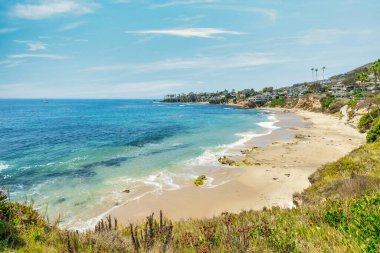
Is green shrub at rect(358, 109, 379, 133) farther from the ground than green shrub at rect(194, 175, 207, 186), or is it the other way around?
green shrub at rect(358, 109, 379, 133)

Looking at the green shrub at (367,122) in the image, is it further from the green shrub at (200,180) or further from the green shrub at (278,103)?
the green shrub at (278,103)

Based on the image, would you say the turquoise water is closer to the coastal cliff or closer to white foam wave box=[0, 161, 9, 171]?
white foam wave box=[0, 161, 9, 171]

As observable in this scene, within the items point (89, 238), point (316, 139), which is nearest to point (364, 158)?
point (89, 238)

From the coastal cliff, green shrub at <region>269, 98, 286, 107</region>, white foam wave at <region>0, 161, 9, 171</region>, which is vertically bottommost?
white foam wave at <region>0, 161, 9, 171</region>

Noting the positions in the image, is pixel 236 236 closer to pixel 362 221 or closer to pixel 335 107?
pixel 362 221

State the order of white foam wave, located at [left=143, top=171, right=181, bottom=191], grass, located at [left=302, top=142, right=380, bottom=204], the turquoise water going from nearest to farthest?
grass, located at [left=302, top=142, right=380, bottom=204] < the turquoise water < white foam wave, located at [left=143, top=171, right=181, bottom=191]

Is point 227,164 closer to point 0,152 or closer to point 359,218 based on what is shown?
point 359,218

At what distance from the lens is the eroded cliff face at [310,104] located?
104 metres

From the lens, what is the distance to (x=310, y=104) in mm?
110938

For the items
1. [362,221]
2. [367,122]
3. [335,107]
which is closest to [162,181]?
[362,221]

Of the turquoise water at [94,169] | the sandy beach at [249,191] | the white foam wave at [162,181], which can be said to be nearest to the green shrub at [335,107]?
the turquoise water at [94,169]

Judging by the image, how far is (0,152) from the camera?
35656mm

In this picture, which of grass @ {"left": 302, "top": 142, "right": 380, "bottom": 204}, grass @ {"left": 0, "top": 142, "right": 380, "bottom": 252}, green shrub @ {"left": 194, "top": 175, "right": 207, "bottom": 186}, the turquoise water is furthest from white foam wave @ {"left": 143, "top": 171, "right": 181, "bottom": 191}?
grass @ {"left": 0, "top": 142, "right": 380, "bottom": 252}

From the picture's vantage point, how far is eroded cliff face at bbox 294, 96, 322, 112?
342ft
